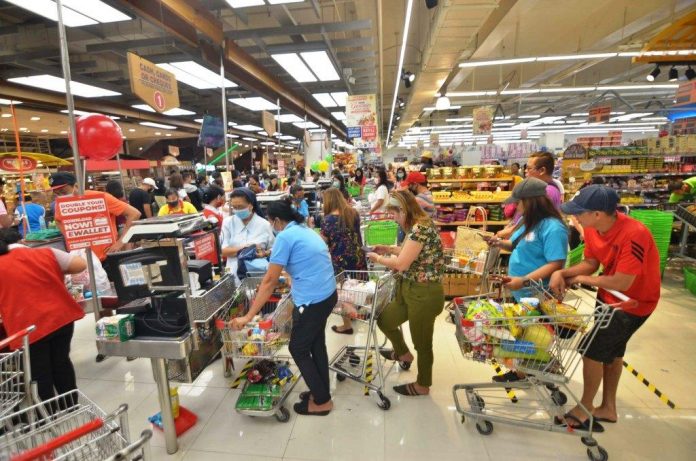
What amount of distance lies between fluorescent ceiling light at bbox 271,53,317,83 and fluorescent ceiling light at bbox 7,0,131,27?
8.14ft

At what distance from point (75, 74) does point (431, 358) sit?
9568 millimetres

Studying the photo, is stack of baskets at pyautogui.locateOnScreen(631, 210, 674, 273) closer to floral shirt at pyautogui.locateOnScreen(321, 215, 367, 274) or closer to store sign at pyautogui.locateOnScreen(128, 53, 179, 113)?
floral shirt at pyautogui.locateOnScreen(321, 215, 367, 274)

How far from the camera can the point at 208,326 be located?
2.79 meters

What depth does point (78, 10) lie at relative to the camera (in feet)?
14.0

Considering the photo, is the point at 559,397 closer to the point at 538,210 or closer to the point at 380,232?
the point at 538,210

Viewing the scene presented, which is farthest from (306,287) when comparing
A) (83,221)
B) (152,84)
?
(152,84)

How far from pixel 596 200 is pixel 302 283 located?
83.4 inches

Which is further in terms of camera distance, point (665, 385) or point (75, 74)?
point (75, 74)

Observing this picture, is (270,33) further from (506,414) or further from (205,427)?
(506,414)

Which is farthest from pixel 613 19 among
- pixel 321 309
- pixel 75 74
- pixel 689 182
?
pixel 75 74

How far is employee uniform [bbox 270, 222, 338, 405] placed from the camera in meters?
2.69

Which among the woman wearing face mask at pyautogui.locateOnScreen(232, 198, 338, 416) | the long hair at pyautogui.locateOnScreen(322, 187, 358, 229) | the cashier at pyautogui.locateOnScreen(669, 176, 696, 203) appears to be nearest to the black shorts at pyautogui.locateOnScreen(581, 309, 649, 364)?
the woman wearing face mask at pyautogui.locateOnScreen(232, 198, 338, 416)

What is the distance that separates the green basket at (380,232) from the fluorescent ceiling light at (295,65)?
10.8ft

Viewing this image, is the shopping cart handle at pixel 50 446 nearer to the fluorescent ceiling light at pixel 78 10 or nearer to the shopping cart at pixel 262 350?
the shopping cart at pixel 262 350
